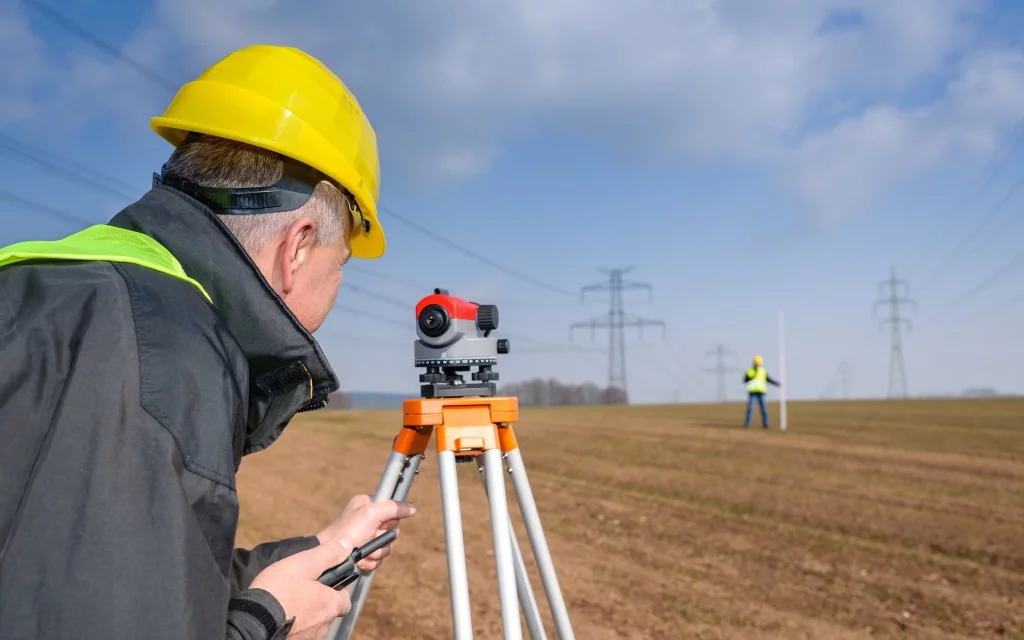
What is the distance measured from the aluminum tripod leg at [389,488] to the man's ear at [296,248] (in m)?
1.24

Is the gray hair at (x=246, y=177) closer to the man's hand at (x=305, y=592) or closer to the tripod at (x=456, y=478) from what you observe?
the man's hand at (x=305, y=592)

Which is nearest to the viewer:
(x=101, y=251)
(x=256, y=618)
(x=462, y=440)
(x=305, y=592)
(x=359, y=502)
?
(x=101, y=251)

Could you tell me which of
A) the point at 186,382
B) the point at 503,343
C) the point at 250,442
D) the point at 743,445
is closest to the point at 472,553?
the point at 503,343

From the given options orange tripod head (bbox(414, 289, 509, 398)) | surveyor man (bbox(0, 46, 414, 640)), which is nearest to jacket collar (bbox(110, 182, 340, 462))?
surveyor man (bbox(0, 46, 414, 640))

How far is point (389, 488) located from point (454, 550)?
333 millimetres

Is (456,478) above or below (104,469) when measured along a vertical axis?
below

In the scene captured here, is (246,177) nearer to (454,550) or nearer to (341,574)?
(341,574)

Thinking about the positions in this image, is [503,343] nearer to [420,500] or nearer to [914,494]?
[420,500]

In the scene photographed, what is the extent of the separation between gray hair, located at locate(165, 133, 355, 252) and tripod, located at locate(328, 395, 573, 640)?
1.05 meters

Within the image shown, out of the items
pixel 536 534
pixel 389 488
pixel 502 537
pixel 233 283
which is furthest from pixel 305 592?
pixel 536 534

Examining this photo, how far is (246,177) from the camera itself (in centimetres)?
140

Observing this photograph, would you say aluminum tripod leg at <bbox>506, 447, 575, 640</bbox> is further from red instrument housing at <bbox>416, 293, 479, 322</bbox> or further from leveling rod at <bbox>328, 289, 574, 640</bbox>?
red instrument housing at <bbox>416, 293, 479, 322</bbox>

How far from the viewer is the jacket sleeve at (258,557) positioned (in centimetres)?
183

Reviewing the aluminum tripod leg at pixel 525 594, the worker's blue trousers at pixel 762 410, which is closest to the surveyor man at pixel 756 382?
the worker's blue trousers at pixel 762 410
